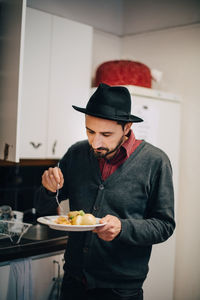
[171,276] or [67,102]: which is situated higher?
[67,102]

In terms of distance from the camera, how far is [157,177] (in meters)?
1.67

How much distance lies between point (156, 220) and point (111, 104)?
0.53 m

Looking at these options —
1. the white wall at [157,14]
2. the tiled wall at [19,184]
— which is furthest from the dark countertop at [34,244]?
the white wall at [157,14]

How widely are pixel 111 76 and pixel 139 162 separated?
3.44 ft

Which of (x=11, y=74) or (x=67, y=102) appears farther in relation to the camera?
(x=67, y=102)

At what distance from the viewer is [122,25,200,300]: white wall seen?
2668 mm

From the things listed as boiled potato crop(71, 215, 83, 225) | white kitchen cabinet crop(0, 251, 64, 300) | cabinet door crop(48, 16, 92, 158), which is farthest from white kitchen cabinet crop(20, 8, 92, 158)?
boiled potato crop(71, 215, 83, 225)

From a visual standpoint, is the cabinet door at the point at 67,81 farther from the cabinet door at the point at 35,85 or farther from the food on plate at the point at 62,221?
the food on plate at the point at 62,221

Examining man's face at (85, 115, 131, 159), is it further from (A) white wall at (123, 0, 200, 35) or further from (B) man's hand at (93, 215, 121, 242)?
(A) white wall at (123, 0, 200, 35)

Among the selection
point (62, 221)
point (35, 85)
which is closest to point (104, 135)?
point (62, 221)

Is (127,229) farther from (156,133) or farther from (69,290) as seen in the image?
(156,133)

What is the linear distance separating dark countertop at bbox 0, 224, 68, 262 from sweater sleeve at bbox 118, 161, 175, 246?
0.71m

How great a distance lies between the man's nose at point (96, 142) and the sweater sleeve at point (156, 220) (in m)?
0.29

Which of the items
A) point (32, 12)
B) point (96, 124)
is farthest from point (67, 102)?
point (96, 124)
